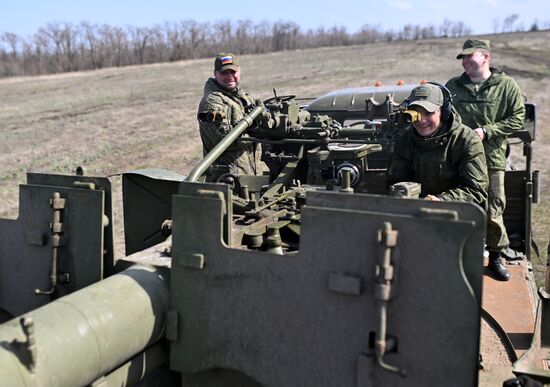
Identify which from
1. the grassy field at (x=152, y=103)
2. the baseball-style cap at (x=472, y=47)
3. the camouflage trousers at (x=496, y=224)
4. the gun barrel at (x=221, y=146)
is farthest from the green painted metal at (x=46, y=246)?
the baseball-style cap at (x=472, y=47)

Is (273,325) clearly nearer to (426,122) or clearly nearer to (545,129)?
(426,122)

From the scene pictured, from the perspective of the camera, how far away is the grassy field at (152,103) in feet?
49.0

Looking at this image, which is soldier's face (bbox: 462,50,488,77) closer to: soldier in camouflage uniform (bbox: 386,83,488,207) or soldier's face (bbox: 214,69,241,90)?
soldier in camouflage uniform (bbox: 386,83,488,207)

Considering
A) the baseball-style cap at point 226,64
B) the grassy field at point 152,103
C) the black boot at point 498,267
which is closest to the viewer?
the black boot at point 498,267

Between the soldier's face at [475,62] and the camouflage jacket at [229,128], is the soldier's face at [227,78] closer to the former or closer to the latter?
the camouflage jacket at [229,128]

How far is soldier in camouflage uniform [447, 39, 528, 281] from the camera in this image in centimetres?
518

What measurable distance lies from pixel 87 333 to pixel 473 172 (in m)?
2.49

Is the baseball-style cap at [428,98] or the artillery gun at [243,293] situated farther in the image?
the baseball-style cap at [428,98]

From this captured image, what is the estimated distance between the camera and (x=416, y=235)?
90.7 inches

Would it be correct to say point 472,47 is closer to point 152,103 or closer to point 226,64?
point 226,64

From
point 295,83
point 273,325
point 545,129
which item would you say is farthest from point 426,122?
point 295,83

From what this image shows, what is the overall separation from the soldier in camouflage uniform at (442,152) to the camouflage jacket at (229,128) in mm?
1720

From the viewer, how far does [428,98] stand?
12.4ft

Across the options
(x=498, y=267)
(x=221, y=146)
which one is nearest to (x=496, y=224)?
(x=498, y=267)
